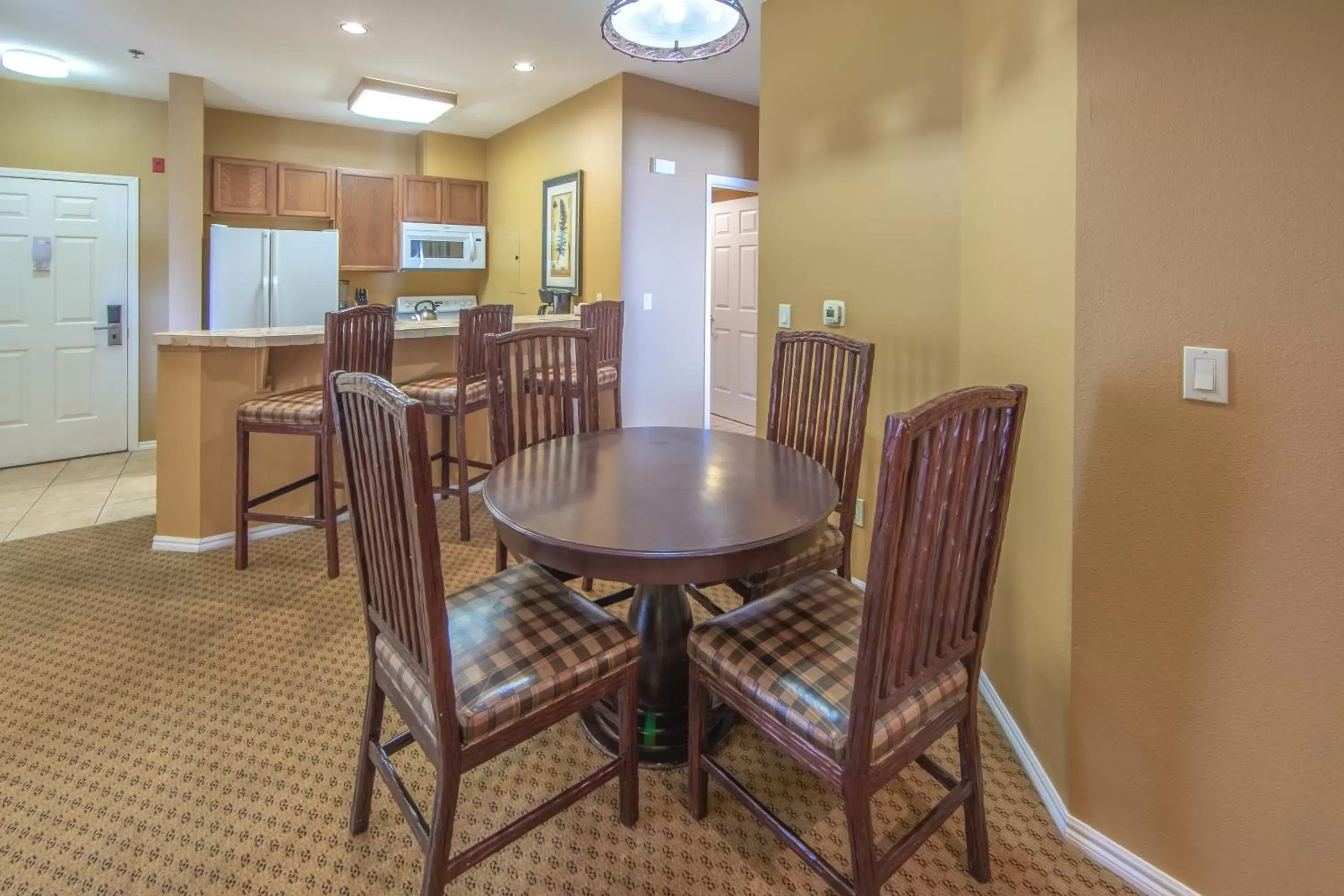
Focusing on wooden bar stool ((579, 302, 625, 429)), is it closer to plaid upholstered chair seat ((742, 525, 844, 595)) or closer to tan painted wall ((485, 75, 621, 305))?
tan painted wall ((485, 75, 621, 305))

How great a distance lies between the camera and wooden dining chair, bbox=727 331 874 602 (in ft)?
6.76

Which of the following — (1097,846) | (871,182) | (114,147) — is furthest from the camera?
(114,147)

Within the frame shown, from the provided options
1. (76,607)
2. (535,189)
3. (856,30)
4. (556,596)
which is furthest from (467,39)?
(556,596)

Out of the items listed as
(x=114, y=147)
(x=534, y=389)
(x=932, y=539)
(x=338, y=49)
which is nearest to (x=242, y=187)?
(x=114, y=147)

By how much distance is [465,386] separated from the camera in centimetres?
332

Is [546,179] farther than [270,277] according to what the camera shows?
Yes

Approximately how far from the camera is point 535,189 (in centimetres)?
558

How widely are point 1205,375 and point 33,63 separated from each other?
5949 mm

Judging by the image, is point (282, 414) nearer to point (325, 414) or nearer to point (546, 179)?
point (325, 414)

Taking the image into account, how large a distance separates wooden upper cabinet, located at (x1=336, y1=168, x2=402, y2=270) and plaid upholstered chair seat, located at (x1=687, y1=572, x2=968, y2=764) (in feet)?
17.3

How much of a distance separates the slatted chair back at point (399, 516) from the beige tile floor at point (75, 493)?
3.24m

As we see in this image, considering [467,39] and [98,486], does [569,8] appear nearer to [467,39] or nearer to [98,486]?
[467,39]

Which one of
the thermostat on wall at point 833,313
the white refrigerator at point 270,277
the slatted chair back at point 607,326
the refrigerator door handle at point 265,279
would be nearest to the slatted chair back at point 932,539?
the thermostat on wall at point 833,313

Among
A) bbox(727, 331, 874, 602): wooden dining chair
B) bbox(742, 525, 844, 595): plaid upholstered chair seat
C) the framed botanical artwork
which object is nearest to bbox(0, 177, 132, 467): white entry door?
the framed botanical artwork
